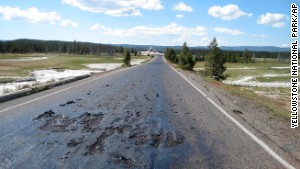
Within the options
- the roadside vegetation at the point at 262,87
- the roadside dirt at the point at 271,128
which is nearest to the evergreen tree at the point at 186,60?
the roadside vegetation at the point at 262,87

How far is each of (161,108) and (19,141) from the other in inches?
235

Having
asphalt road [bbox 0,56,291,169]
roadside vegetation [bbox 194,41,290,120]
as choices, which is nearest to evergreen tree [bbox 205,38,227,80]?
roadside vegetation [bbox 194,41,290,120]

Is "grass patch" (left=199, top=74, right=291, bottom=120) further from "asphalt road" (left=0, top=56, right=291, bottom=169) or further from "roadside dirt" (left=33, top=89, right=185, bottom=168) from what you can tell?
"roadside dirt" (left=33, top=89, right=185, bottom=168)

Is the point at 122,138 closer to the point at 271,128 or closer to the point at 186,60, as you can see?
the point at 271,128

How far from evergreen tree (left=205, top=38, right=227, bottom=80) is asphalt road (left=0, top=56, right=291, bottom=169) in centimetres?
4268

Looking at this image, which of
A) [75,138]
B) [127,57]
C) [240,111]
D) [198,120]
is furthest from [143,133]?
[127,57]

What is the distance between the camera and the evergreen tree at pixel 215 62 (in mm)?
54375

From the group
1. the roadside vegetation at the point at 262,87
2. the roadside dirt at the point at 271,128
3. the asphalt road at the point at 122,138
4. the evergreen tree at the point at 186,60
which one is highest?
the evergreen tree at the point at 186,60

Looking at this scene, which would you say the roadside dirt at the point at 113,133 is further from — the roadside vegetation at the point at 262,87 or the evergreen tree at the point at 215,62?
the evergreen tree at the point at 215,62

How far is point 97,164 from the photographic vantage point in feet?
18.5

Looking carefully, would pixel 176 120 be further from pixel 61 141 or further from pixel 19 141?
pixel 19 141

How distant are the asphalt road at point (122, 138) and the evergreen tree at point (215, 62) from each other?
42682 millimetres

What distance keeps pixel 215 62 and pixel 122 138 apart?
1937 inches

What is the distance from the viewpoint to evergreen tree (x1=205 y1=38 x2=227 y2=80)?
178 feet
